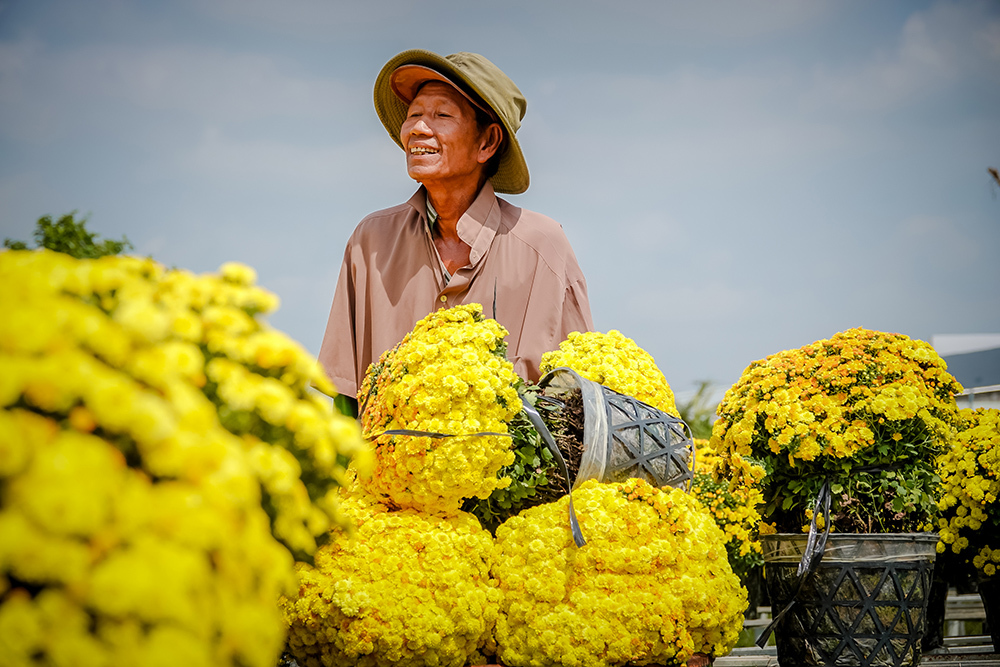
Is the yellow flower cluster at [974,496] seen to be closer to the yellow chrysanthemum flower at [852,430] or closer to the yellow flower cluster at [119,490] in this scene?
the yellow chrysanthemum flower at [852,430]

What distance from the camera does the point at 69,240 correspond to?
139 cm

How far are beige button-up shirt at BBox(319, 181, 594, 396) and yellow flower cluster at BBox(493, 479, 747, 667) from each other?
35.5 inches

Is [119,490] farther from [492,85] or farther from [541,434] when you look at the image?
[492,85]

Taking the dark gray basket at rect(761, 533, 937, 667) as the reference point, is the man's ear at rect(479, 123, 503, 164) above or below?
above

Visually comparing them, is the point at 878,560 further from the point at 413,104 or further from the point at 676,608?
the point at 413,104

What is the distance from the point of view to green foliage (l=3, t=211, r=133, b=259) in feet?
4.42

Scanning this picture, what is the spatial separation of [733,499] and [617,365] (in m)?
1.38

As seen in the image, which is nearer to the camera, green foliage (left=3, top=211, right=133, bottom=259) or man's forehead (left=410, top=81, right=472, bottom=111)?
green foliage (left=3, top=211, right=133, bottom=259)

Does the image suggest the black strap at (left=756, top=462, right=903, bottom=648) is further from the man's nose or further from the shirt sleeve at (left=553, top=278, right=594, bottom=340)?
the man's nose

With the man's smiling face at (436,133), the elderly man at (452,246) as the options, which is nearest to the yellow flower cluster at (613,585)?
the elderly man at (452,246)

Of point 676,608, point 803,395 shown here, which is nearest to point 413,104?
point 803,395

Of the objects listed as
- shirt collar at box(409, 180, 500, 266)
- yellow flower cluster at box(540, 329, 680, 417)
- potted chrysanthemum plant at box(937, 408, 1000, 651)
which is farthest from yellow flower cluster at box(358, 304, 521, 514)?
potted chrysanthemum plant at box(937, 408, 1000, 651)

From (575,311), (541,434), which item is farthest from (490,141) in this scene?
(541,434)

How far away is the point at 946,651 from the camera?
3244mm
